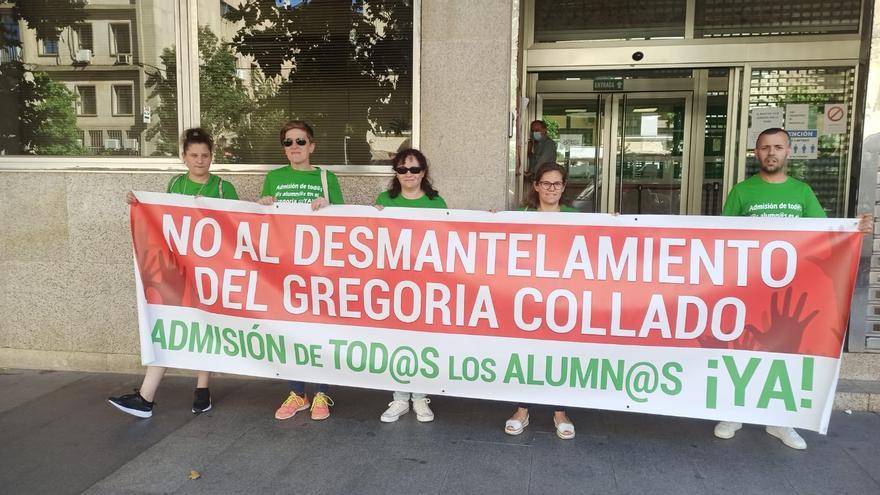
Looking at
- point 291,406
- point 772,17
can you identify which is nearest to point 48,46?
point 291,406

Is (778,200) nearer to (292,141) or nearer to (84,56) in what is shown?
(292,141)

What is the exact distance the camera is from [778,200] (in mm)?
3496

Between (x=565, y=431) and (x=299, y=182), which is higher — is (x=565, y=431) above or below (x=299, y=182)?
below

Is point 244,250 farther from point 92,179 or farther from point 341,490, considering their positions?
point 92,179

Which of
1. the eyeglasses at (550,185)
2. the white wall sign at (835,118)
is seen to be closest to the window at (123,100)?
the eyeglasses at (550,185)

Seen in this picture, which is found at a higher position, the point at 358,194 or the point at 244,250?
the point at 358,194

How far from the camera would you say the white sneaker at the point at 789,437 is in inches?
137

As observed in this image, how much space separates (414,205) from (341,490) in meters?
1.67

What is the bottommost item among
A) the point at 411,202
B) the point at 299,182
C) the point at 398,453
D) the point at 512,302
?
the point at 398,453

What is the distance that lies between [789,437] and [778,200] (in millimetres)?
1369

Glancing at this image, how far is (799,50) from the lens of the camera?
5891mm

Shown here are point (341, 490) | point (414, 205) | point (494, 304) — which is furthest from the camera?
point (414, 205)

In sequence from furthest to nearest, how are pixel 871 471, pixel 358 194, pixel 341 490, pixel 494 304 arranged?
pixel 358 194, pixel 494 304, pixel 871 471, pixel 341 490

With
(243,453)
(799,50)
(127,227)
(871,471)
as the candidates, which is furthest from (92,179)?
(799,50)
